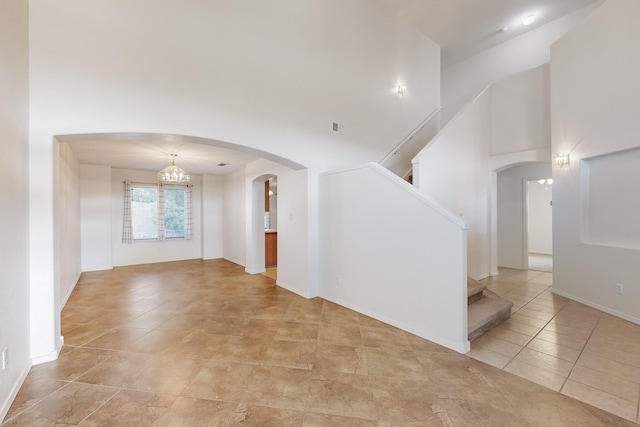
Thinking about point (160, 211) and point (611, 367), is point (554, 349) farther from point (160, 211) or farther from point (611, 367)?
point (160, 211)

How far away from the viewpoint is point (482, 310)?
3.29m

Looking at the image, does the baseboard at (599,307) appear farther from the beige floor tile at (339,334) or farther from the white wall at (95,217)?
the white wall at (95,217)

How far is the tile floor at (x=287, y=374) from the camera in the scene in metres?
1.81

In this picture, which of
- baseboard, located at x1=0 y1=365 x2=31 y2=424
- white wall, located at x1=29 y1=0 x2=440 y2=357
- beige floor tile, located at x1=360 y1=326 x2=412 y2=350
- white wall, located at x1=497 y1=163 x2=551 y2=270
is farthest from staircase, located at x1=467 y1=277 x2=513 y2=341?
baseboard, located at x1=0 y1=365 x2=31 y2=424

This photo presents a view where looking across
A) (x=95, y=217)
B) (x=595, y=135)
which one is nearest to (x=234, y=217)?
(x=95, y=217)

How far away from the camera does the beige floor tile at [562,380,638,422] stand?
1830 millimetres

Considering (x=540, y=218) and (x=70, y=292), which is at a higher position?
(x=540, y=218)

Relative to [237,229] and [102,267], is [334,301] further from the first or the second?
[102,267]

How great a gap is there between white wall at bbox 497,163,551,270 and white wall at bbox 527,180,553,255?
8.27 feet

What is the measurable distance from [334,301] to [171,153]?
4.45 m

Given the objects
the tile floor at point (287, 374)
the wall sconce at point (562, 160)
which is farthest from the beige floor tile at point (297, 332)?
the wall sconce at point (562, 160)

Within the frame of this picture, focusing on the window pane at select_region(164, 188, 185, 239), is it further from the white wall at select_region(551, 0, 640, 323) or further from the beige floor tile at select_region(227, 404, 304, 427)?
the white wall at select_region(551, 0, 640, 323)

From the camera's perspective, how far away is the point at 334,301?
4.18 meters

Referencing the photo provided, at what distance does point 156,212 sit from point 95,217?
4.56 ft
